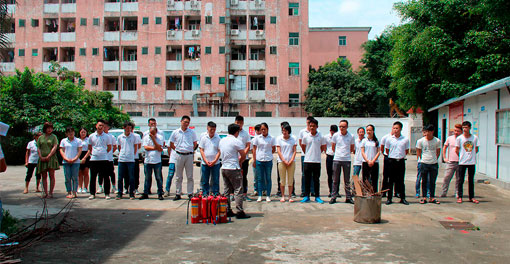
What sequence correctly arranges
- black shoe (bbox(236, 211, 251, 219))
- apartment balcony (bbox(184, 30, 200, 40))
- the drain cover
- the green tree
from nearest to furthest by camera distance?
the drain cover → black shoe (bbox(236, 211, 251, 219)) → the green tree → apartment balcony (bbox(184, 30, 200, 40))

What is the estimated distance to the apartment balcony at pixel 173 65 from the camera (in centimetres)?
4019

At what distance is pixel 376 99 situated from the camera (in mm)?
37219

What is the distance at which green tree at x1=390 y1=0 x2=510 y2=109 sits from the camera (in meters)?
16.1

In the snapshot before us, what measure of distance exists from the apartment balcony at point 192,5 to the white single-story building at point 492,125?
29705mm

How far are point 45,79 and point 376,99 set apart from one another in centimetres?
2743

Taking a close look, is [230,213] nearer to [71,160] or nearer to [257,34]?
[71,160]

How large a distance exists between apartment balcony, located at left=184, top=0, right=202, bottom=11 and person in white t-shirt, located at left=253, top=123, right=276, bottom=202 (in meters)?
33.1

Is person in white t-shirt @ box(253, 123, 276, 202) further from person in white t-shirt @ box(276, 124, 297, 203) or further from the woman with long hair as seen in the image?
the woman with long hair

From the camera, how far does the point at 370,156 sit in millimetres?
9242

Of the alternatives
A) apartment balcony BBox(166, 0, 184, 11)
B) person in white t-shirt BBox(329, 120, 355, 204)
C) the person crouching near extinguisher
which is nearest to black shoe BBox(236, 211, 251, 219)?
the person crouching near extinguisher

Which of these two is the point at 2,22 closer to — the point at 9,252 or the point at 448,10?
the point at 9,252

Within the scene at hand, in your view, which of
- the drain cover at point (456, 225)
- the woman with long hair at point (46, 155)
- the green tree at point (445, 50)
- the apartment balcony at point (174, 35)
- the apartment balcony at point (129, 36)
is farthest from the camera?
the apartment balcony at point (129, 36)

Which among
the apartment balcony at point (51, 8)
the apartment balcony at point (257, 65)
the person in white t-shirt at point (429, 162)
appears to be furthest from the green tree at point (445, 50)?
the apartment balcony at point (51, 8)

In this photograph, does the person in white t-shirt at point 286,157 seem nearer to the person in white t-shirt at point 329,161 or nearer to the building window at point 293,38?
the person in white t-shirt at point 329,161
